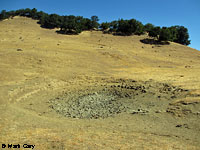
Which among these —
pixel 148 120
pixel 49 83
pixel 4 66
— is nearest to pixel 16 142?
pixel 148 120

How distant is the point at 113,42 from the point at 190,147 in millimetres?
36236

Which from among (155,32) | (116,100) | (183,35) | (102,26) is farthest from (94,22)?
(116,100)

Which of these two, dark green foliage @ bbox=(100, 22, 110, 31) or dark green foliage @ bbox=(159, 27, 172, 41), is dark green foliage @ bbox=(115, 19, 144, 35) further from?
dark green foliage @ bbox=(159, 27, 172, 41)

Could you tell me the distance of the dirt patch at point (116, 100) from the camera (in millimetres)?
10620

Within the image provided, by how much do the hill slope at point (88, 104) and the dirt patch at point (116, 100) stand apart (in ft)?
0.17

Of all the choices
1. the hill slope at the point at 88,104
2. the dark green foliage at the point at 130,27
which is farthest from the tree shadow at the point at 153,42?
the hill slope at the point at 88,104

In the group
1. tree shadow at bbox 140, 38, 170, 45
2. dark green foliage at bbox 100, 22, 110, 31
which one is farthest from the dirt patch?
dark green foliage at bbox 100, 22, 110, 31

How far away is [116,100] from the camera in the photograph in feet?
42.6

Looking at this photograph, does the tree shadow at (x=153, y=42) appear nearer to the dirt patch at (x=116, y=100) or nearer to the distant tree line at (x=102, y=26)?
the distant tree line at (x=102, y=26)

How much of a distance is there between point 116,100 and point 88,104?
7.25 feet

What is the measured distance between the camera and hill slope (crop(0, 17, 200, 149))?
669 cm

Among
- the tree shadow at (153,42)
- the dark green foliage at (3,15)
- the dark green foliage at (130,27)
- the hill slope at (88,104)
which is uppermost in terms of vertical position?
the dark green foliage at (3,15)

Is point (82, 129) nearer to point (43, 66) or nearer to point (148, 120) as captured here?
point (148, 120)

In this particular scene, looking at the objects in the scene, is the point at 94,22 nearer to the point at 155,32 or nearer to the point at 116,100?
the point at 155,32
